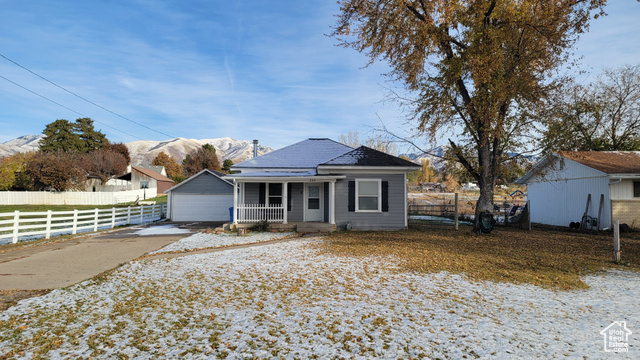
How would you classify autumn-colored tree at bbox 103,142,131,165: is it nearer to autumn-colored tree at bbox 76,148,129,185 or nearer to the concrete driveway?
autumn-colored tree at bbox 76,148,129,185

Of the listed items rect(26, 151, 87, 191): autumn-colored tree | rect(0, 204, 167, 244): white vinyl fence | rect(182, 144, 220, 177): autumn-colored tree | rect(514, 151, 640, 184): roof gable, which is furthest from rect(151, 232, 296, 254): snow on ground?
rect(182, 144, 220, 177): autumn-colored tree

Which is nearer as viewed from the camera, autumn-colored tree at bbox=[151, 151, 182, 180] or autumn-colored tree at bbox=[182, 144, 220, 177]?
autumn-colored tree at bbox=[182, 144, 220, 177]

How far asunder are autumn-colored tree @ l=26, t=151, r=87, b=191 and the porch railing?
29.7 m

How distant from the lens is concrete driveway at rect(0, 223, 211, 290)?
6867 millimetres

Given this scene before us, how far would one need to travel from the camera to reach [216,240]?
12781mm

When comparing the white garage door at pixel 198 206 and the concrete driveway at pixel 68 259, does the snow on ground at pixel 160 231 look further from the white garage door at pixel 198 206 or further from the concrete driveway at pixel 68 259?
the white garage door at pixel 198 206

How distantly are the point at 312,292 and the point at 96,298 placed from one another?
371 cm

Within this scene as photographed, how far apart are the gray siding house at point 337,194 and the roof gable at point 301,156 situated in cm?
141

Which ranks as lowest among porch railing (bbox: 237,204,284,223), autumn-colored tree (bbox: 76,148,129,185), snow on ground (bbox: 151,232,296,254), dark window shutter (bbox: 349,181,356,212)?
snow on ground (bbox: 151,232,296,254)

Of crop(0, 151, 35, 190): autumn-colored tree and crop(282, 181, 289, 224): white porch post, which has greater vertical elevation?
crop(0, 151, 35, 190): autumn-colored tree

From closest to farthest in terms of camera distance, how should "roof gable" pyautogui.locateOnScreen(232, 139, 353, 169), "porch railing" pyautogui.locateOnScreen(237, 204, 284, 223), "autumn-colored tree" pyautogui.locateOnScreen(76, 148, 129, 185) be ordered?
"porch railing" pyautogui.locateOnScreen(237, 204, 284, 223) → "roof gable" pyautogui.locateOnScreen(232, 139, 353, 169) → "autumn-colored tree" pyautogui.locateOnScreen(76, 148, 129, 185)

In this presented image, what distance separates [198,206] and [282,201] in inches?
367

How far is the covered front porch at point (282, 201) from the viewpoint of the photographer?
1573cm

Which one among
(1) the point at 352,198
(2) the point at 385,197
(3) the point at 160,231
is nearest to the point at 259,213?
(1) the point at 352,198
